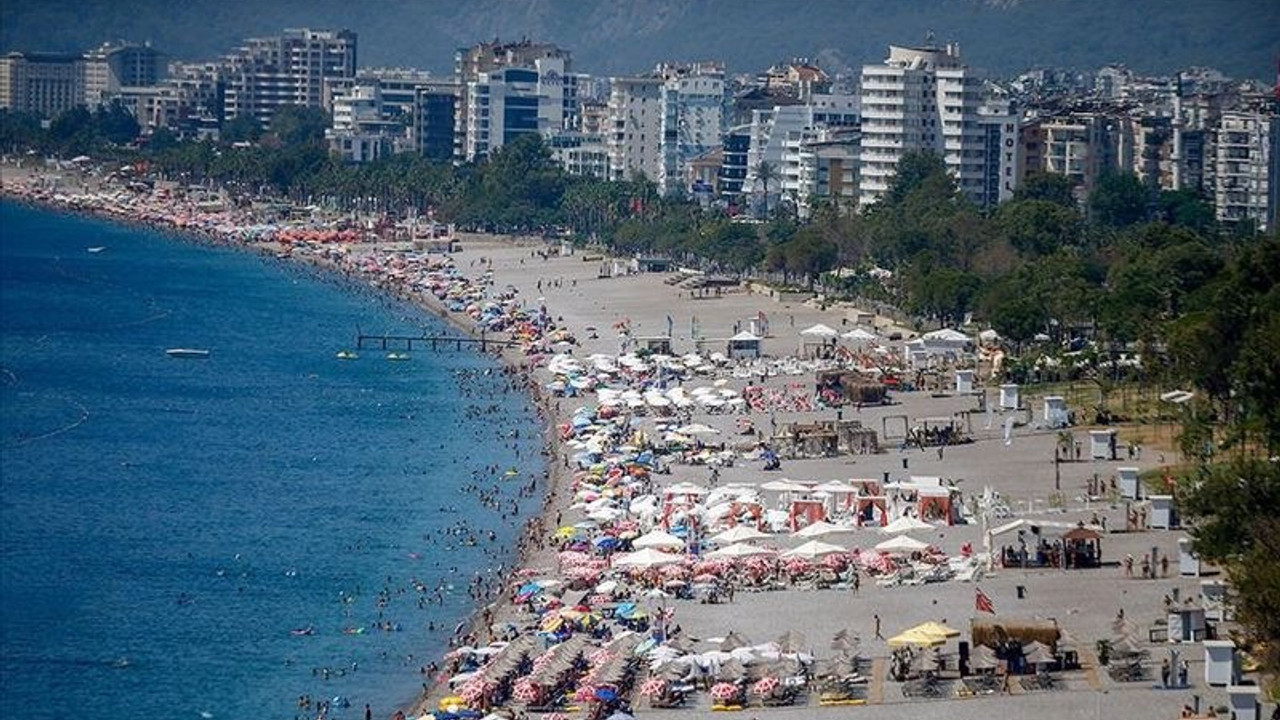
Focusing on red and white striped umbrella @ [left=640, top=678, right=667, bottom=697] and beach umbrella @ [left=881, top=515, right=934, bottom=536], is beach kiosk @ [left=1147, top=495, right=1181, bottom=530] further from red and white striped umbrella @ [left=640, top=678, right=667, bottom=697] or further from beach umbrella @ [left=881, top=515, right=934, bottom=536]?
red and white striped umbrella @ [left=640, top=678, right=667, bottom=697]

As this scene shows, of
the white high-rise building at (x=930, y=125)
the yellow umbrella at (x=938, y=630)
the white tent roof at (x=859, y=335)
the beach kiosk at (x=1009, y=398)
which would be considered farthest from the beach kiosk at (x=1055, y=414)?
the white high-rise building at (x=930, y=125)

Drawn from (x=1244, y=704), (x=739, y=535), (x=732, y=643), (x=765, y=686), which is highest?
(x=739, y=535)

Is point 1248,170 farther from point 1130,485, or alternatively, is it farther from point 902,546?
point 902,546

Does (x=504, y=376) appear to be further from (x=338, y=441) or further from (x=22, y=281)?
(x=22, y=281)

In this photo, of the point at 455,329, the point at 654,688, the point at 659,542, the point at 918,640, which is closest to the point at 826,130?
the point at 455,329

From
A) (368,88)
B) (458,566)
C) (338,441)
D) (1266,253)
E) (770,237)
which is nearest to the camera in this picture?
(458,566)

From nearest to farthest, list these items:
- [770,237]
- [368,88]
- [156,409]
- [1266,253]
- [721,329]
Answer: [1266,253], [156,409], [721,329], [770,237], [368,88]

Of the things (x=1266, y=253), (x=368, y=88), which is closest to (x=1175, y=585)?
(x=1266, y=253)
